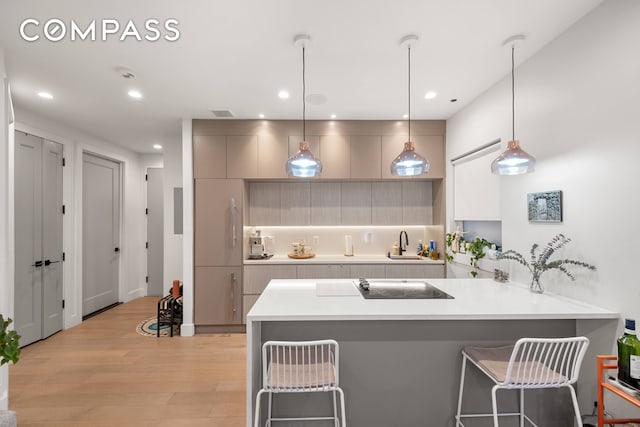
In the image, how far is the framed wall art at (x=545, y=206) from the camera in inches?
91.0

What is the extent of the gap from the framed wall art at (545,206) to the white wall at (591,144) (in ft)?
0.14

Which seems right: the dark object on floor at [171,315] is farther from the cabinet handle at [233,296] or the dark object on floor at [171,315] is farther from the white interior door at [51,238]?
the white interior door at [51,238]

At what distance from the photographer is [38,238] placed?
388cm

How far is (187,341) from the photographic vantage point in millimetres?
3869

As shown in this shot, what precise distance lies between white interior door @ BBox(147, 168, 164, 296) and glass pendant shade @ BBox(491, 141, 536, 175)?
18.8 feet

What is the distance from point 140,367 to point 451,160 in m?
4.23

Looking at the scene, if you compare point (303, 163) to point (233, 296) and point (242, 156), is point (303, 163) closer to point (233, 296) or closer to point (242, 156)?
point (242, 156)

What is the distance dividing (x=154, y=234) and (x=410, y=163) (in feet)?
17.6

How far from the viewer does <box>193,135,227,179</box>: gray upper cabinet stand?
4121 mm

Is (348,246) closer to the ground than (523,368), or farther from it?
farther from it

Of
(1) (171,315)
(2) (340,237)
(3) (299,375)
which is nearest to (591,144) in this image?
(3) (299,375)

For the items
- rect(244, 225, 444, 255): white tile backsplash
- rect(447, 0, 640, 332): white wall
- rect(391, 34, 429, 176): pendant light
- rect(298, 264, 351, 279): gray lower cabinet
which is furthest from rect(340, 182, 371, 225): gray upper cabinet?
rect(391, 34, 429, 176): pendant light

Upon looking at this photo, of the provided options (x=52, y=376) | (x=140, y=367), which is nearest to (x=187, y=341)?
(x=140, y=367)

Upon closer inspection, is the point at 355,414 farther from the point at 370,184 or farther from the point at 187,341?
the point at 370,184
